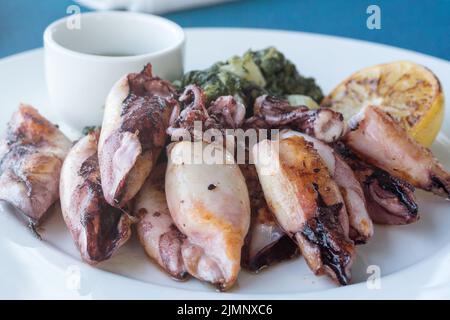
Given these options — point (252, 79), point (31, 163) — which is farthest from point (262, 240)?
point (252, 79)

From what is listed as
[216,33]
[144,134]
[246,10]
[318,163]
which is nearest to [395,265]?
[318,163]

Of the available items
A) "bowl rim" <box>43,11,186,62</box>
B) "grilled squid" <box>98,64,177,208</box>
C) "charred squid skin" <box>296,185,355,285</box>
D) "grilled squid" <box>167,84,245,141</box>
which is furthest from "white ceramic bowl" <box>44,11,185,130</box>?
"charred squid skin" <box>296,185,355,285</box>

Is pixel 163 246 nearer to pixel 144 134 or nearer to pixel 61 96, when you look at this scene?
pixel 144 134

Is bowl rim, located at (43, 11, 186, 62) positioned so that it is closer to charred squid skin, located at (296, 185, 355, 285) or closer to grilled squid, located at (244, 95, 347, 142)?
grilled squid, located at (244, 95, 347, 142)

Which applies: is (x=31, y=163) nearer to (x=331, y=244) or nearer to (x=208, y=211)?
(x=208, y=211)

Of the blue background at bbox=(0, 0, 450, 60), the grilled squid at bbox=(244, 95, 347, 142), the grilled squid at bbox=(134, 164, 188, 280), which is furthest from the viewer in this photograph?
the blue background at bbox=(0, 0, 450, 60)

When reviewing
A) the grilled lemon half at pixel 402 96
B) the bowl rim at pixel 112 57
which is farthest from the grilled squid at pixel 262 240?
the bowl rim at pixel 112 57
